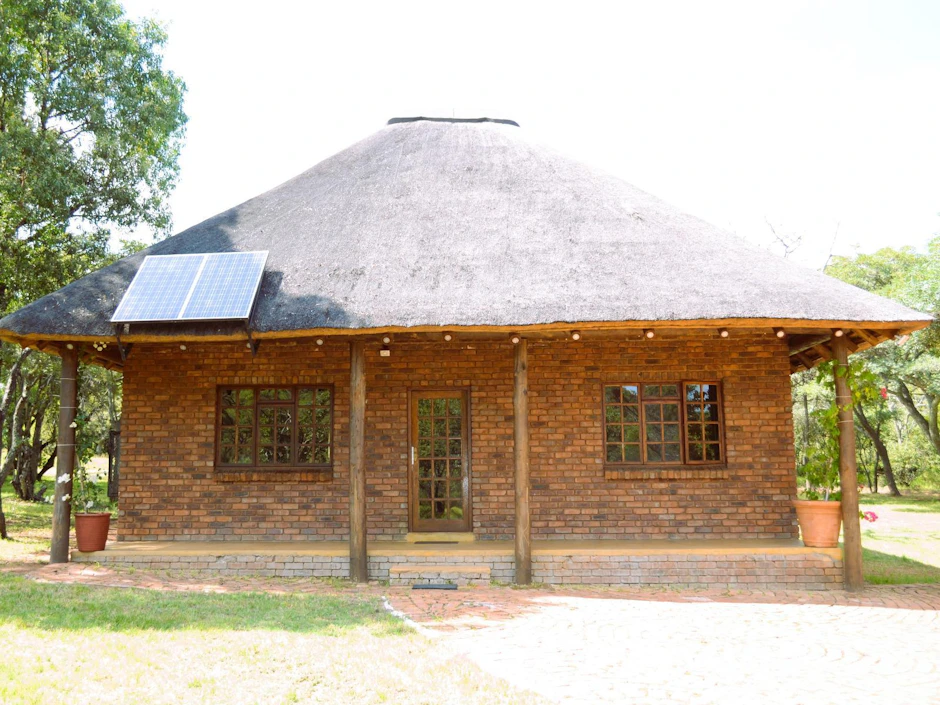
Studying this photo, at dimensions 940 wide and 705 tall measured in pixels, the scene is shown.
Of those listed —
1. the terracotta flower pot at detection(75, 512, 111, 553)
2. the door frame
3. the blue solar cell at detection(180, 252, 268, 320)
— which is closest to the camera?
the blue solar cell at detection(180, 252, 268, 320)

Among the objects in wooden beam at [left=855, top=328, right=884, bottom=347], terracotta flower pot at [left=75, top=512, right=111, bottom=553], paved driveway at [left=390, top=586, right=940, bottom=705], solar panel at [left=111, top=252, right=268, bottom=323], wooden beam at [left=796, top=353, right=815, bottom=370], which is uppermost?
solar panel at [left=111, top=252, right=268, bottom=323]

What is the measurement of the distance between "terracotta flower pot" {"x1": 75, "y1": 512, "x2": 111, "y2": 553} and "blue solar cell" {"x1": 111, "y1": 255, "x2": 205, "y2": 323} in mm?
2421

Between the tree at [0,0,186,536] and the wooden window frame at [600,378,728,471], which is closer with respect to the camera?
the wooden window frame at [600,378,728,471]

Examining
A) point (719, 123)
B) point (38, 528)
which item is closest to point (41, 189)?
point (38, 528)

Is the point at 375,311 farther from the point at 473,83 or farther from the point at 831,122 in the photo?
the point at 831,122

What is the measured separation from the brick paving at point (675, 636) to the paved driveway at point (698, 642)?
0.01m

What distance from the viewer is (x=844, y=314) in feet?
25.3

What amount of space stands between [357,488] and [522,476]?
1.83 m

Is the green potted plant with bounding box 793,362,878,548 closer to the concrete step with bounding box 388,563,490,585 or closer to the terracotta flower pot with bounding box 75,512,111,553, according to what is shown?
the concrete step with bounding box 388,563,490,585

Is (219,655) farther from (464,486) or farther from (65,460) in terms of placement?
(464,486)

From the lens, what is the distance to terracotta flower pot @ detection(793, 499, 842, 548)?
8.37m

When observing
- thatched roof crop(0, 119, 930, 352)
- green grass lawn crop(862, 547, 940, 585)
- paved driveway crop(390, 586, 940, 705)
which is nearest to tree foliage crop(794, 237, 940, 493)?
green grass lawn crop(862, 547, 940, 585)

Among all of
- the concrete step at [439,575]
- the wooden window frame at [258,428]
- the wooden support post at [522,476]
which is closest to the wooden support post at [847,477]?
the wooden support post at [522,476]

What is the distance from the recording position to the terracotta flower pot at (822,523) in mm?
8367
